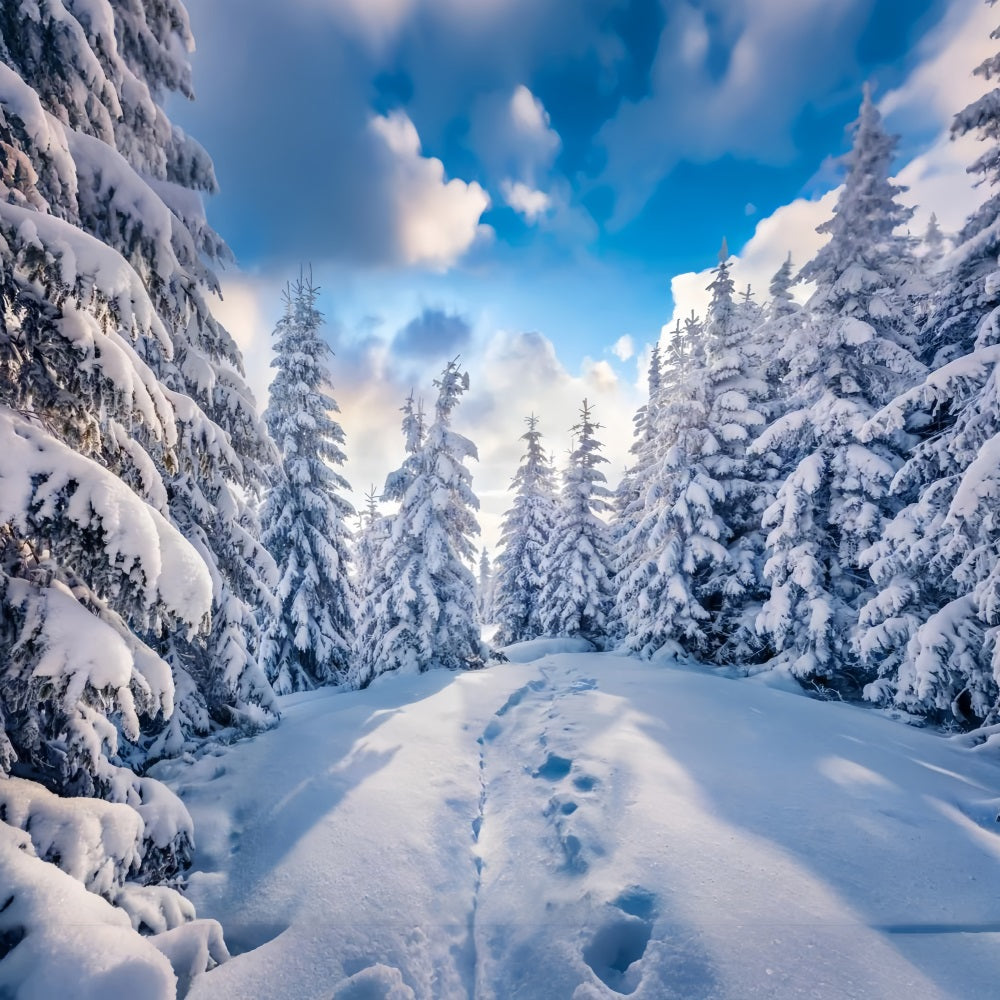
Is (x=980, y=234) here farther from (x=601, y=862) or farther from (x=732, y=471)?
(x=601, y=862)

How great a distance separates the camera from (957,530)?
703cm

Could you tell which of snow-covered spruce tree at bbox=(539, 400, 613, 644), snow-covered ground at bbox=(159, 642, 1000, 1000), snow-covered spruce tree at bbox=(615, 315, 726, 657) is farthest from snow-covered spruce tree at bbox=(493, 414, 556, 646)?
snow-covered ground at bbox=(159, 642, 1000, 1000)

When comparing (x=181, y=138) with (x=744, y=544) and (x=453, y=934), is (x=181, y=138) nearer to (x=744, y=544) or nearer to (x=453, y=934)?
(x=453, y=934)

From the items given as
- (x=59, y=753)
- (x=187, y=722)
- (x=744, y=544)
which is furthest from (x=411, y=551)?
(x=59, y=753)

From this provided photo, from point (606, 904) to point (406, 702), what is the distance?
7.05 metres

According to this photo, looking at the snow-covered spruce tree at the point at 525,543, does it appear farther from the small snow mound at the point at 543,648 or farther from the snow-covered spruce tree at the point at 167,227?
the snow-covered spruce tree at the point at 167,227

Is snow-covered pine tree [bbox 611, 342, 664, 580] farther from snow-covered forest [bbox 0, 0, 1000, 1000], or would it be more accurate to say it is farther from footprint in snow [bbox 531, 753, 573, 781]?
footprint in snow [bbox 531, 753, 573, 781]

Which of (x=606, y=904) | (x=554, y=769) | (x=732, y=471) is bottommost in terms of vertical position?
(x=606, y=904)

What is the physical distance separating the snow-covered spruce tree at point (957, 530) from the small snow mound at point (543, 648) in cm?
1184

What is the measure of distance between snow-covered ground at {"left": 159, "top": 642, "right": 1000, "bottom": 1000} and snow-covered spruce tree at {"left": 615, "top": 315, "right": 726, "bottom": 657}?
7357 mm

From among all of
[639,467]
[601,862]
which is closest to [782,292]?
[639,467]

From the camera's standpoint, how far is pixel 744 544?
15727mm

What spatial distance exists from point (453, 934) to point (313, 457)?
14842 millimetres

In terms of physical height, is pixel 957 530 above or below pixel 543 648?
above
